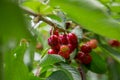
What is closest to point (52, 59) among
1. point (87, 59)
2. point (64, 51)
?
point (64, 51)

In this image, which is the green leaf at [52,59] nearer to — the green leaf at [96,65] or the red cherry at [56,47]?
the red cherry at [56,47]

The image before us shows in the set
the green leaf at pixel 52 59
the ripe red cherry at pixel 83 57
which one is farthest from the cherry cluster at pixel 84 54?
the green leaf at pixel 52 59

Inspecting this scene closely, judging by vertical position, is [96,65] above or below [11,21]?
below

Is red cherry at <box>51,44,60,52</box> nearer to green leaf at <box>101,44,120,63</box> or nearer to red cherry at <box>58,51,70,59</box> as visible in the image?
red cherry at <box>58,51,70,59</box>

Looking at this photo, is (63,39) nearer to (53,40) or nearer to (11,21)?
(53,40)

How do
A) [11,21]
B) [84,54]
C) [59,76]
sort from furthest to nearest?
[84,54], [59,76], [11,21]

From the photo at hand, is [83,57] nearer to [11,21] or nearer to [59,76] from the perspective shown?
[59,76]

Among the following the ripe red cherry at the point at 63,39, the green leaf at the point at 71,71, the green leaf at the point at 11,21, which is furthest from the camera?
the ripe red cherry at the point at 63,39

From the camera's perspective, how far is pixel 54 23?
73 centimetres

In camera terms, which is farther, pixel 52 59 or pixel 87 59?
pixel 87 59

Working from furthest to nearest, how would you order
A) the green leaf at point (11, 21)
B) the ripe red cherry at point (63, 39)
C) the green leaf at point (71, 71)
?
the ripe red cherry at point (63, 39) < the green leaf at point (71, 71) < the green leaf at point (11, 21)

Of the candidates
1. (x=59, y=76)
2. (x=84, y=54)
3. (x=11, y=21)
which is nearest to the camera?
(x=11, y=21)

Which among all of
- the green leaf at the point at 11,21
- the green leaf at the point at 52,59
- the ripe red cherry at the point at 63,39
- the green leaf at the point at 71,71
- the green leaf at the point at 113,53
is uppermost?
the green leaf at the point at 11,21

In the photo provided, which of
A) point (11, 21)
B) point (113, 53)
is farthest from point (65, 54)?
point (11, 21)
